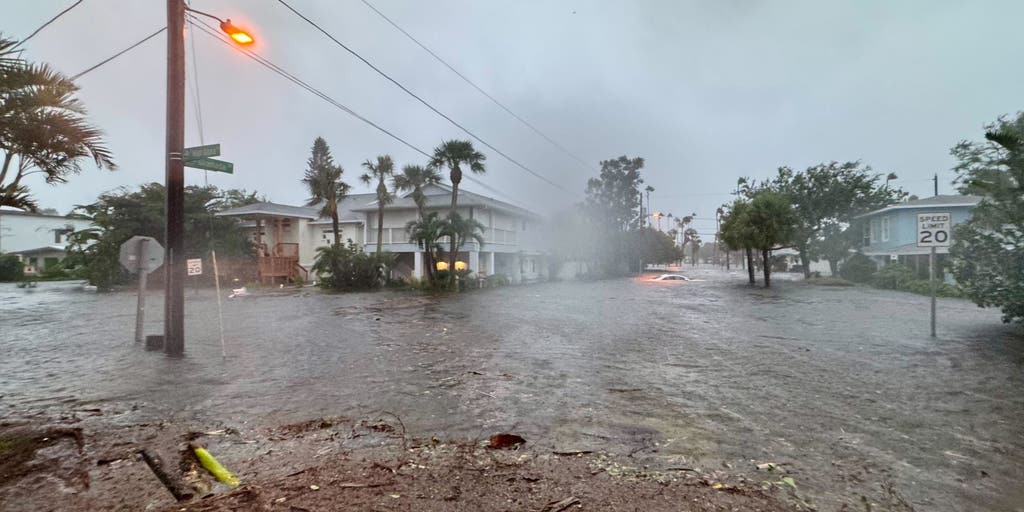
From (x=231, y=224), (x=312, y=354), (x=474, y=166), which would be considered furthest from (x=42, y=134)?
(x=231, y=224)

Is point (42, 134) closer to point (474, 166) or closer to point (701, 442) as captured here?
point (701, 442)

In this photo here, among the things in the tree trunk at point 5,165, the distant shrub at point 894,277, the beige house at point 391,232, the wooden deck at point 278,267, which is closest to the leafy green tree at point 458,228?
the beige house at point 391,232

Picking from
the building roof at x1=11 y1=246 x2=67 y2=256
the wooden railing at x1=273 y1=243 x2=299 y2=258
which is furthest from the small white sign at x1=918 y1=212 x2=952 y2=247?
the building roof at x1=11 y1=246 x2=67 y2=256

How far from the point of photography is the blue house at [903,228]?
105 feet

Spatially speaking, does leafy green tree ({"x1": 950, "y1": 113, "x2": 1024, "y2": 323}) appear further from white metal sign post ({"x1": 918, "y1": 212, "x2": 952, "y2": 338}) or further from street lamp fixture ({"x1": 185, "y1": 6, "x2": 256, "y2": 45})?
street lamp fixture ({"x1": 185, "y1": 6, "x2": 256, "y2": 45})

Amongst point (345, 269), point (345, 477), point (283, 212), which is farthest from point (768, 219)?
point (345, 477)

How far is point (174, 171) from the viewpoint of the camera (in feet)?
29.7

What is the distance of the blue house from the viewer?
3191 centimetres

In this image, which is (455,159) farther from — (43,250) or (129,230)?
(43,250)

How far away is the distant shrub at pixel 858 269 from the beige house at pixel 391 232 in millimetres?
23565

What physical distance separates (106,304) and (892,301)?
3368 centimetres

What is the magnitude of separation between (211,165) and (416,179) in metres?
19.3

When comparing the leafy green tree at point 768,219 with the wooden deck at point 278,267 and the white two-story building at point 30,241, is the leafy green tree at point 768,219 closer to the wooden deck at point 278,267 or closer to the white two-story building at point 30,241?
the wooden deck at point 278,267

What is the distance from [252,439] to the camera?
15.8ft
